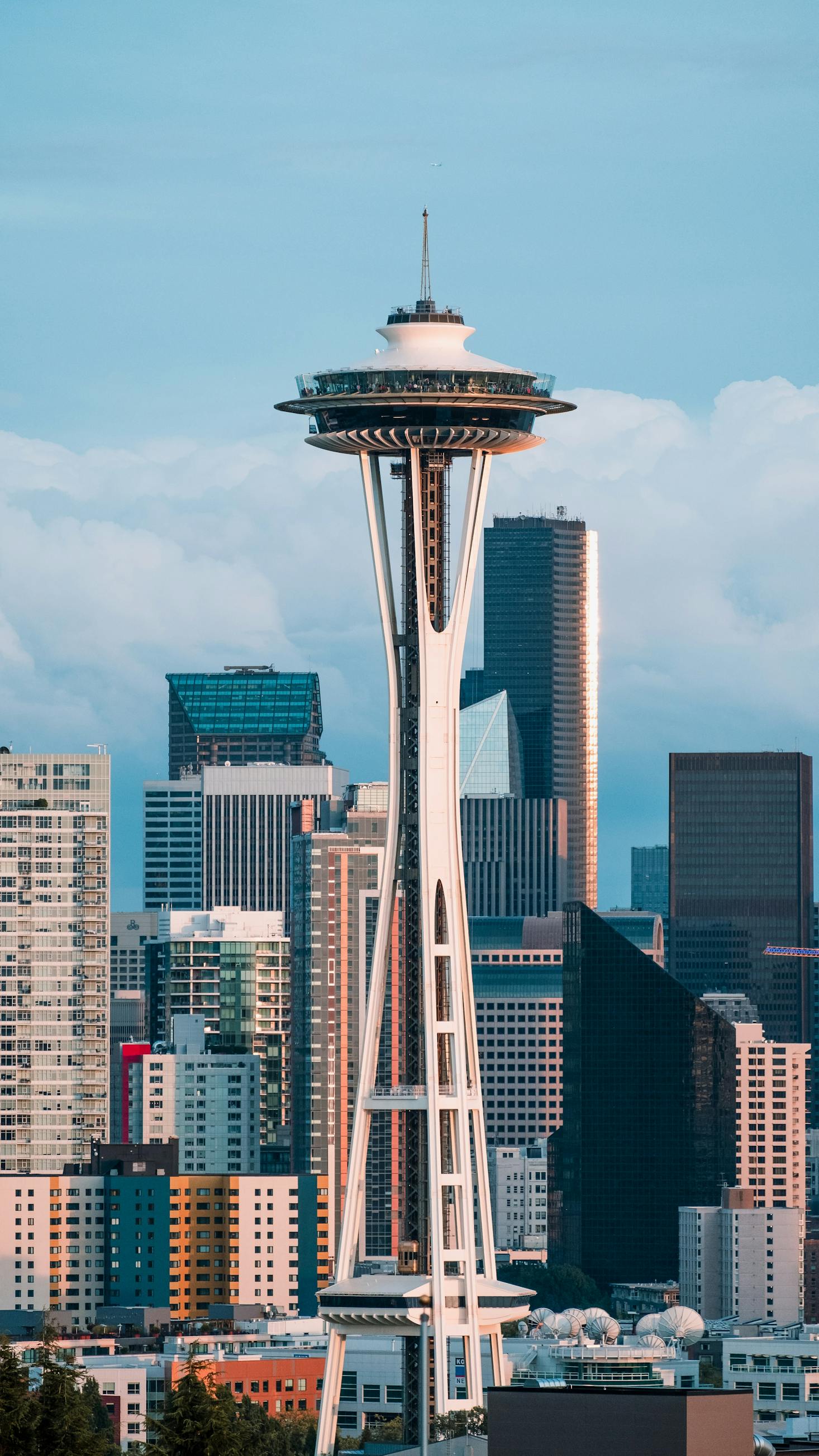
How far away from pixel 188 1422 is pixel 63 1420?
977cm

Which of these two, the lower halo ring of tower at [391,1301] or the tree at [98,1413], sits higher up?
the lower halo ring of tower at [391,1301]

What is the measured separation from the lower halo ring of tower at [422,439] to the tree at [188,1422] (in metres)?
58.1

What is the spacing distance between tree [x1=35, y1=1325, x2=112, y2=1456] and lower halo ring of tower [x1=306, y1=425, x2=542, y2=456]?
50945 mm

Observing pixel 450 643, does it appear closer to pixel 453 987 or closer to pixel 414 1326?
pixel 453 987

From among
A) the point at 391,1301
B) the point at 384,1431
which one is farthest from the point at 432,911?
the point at 384,1431

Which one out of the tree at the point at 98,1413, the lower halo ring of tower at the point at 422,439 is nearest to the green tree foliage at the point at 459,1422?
the tree at the point at 98,1413

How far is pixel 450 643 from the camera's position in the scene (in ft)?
456

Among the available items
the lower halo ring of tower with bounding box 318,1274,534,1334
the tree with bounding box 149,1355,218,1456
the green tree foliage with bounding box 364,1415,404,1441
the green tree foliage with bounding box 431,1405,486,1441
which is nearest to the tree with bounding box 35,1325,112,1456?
the tree with bounding box 149,1355,218,1456

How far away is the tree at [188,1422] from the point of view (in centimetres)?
8650

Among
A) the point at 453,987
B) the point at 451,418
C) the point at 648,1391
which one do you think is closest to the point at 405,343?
the point at 451,418

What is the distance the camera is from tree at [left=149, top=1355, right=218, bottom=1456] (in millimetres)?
86500

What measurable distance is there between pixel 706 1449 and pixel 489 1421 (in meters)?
4.63

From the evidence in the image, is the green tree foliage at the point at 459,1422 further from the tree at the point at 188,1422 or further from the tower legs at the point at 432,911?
the tree at the point at 188,1422

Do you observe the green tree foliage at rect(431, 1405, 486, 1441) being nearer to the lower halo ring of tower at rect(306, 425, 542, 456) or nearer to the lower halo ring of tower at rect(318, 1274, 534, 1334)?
the lower halo ring of tower at rect(318, 1274, 534, 1334)
